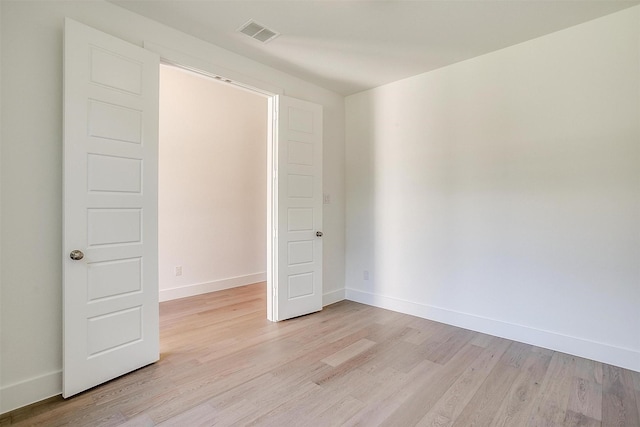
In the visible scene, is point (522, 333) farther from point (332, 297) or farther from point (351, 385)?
point (332, 297)

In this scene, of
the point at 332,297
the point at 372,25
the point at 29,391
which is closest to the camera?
the point at 29,391

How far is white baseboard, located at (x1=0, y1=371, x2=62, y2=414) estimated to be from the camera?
72.7 inches

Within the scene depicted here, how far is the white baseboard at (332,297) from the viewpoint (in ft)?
12.9

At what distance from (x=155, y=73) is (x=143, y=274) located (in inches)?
59.2

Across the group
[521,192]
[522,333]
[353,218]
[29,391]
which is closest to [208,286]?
A: [353,218]

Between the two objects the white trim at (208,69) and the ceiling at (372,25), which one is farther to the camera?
the white trim at (208,69)

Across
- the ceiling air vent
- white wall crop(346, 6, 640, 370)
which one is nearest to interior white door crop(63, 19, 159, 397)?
the ceiling air vent

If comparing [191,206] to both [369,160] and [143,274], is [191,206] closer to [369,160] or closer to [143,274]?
[143,274]

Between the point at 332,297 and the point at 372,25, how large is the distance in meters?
3.01

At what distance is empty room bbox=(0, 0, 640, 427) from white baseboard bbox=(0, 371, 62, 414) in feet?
0.04

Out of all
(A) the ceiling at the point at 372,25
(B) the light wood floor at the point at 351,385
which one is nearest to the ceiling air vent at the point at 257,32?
(A) the ceiling at the point at 372,25

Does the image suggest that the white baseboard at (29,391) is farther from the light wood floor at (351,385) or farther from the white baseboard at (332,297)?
the white baseboard at (332,297)

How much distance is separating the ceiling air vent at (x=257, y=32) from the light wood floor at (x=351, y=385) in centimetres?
266

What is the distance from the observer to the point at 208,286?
4543 millimetres
